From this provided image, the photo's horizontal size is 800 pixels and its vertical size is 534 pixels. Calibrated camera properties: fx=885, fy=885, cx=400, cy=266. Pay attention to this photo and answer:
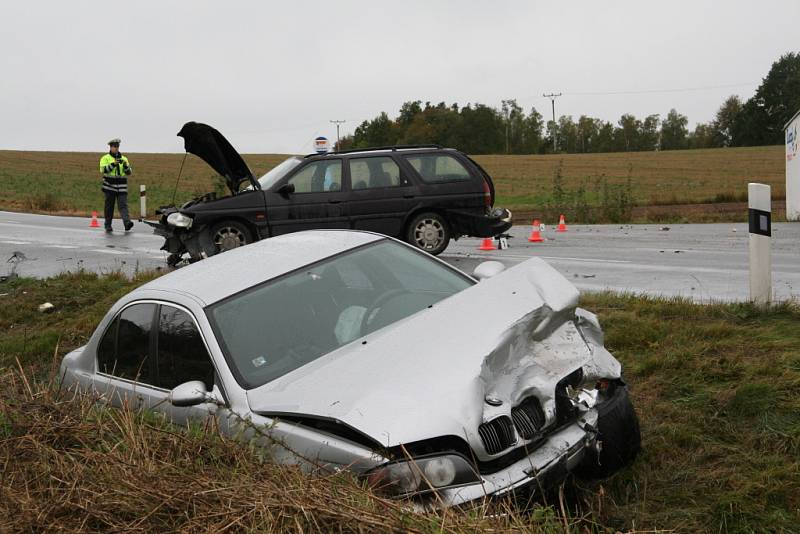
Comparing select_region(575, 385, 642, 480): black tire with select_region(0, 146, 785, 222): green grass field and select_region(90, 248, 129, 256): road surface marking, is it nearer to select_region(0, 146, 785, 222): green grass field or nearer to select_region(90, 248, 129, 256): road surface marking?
select_region(90, 248, 129, 256): road surface marking

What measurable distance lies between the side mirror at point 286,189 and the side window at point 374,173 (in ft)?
3.10

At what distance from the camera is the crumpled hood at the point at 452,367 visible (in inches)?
142

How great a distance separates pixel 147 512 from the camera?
9.77 ft

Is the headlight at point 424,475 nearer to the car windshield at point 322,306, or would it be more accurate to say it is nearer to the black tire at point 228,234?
the car windshield at point 322,306

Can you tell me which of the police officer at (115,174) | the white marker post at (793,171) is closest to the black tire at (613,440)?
the white marker post at (793,171)

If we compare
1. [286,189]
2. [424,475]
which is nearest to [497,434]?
[424,475]

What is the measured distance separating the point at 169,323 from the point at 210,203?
29.0ft

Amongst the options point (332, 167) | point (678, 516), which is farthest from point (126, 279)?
A: point (678, 516)

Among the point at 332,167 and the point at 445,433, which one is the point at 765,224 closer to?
the point at 445,433

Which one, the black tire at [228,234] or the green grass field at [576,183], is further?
the green grass field at [576,183]

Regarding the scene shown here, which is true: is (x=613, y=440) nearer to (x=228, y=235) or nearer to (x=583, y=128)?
(x=228, y=235)

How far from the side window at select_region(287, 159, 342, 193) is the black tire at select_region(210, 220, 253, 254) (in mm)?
1024

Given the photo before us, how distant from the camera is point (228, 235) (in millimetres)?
13516

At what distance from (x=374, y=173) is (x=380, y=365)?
32.8 feet
